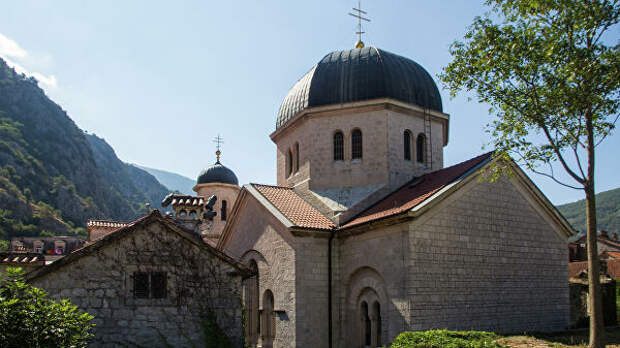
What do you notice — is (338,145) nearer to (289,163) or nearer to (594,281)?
(289,163)

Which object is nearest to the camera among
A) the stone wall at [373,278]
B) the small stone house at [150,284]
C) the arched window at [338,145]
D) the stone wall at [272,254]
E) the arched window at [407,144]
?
the small stone house at [150,284]

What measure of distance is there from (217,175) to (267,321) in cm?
1759

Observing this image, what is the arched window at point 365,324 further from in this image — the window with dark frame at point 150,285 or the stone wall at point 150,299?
the window with dark frame at point 150,285

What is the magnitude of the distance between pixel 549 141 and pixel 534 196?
702 cm

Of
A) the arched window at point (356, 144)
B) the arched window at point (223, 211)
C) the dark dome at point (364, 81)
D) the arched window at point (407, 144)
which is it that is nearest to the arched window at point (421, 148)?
the arched window at point (407, 144)

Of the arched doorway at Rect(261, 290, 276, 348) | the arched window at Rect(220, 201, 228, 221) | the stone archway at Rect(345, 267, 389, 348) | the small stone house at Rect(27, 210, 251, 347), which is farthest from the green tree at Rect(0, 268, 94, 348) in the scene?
the arched window at Rect(220, 201, 228, 221)

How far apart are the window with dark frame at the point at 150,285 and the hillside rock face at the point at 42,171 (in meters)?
80.1

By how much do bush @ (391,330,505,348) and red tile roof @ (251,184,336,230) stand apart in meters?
7.37

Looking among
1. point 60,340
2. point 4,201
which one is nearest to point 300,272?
point 60,340

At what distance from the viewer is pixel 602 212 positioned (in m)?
124

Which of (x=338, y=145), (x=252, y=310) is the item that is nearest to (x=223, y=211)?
(x=252, y=310)

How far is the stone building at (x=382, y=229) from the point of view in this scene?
1741 centimetres

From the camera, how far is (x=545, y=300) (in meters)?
19.7

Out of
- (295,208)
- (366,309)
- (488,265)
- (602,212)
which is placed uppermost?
(602,212)
